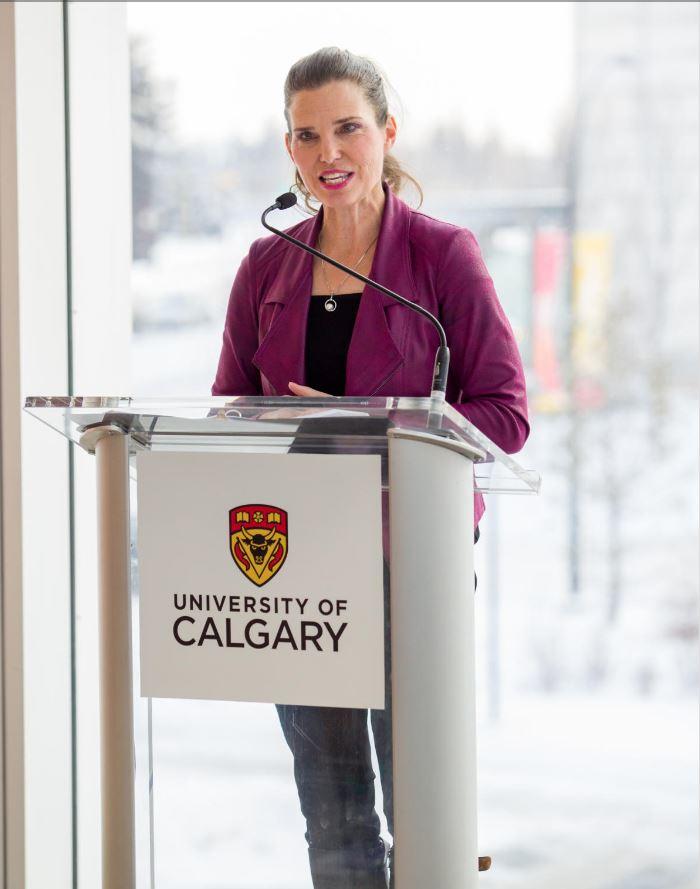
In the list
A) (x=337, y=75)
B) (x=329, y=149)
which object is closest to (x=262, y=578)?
(x=329, y=149)

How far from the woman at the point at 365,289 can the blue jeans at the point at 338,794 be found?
1.60 feet

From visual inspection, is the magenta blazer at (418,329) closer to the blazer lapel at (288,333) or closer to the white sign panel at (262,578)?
the blazer lapel at (288,333)

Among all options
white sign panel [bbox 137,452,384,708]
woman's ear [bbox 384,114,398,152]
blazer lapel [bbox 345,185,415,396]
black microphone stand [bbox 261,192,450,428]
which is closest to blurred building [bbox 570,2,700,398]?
woman's ear [bbox 384,114,398,152]

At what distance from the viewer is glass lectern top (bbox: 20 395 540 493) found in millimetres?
1167

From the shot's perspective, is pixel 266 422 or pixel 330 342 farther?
pixel 330 342

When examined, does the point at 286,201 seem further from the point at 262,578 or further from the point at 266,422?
the point at 262,578

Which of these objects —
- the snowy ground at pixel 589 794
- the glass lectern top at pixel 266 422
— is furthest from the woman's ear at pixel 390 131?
the snowy ground at pixel 589 794

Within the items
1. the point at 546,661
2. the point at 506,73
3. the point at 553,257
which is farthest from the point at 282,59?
the point at 546,661

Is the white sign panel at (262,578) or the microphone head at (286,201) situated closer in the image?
the white sign panel at (262,578)

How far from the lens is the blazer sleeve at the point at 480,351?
1606 mm

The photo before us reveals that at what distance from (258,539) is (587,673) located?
179 cm

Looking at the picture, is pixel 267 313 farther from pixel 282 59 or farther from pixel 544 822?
pixel 544 822

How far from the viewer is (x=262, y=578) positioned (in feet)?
4.09

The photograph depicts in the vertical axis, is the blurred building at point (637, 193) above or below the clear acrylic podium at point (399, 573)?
above
